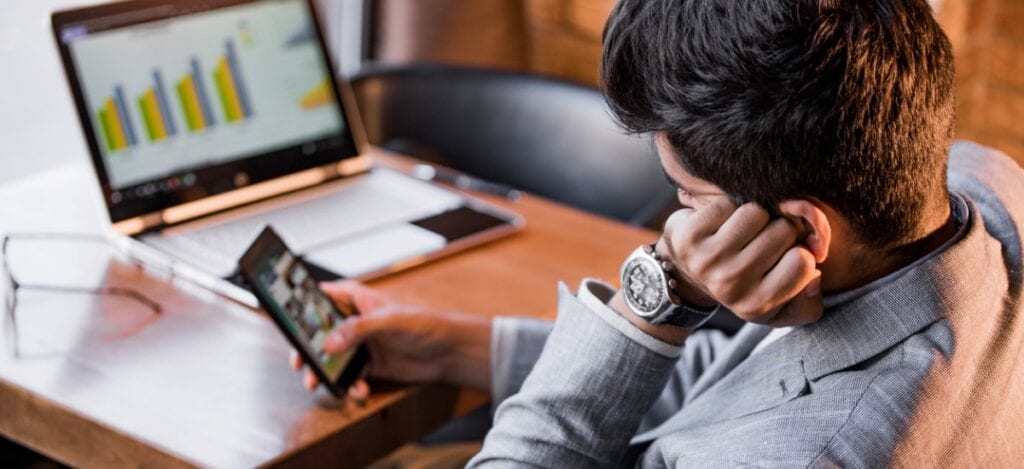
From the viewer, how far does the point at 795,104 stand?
0.92 metres

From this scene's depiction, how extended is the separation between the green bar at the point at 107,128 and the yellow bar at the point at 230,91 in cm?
18

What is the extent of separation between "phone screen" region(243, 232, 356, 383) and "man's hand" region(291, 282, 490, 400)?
19mm

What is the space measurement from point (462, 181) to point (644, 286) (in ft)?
2.70

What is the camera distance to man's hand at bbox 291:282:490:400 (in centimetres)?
140

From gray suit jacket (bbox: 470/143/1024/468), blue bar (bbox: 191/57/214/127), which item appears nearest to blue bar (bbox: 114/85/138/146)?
blue bar (bbox: 191/57/214/127)

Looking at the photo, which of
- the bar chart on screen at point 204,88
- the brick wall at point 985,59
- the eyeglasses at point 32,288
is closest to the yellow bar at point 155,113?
the bar chart on screen at point 204,88

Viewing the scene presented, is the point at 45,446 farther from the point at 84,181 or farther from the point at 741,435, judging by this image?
the point at 741,435

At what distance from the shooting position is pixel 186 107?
1.74m

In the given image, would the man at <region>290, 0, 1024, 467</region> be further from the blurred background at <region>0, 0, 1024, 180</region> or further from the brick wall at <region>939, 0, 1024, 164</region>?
the brick wall at <region>939, 0, 1024, 164</region>

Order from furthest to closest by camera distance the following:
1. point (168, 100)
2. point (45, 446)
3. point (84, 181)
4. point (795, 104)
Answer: point (84, 181)
point (168, 100)
point (45, 446)
point (795, 104)

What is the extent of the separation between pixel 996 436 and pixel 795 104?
1.10 feet

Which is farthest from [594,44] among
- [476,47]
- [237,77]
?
[237,77]

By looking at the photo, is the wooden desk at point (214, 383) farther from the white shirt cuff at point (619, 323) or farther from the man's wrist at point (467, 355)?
the white shirt cuff at point (619, 323)

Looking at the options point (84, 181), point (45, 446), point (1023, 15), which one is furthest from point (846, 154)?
point (1023, 15)
